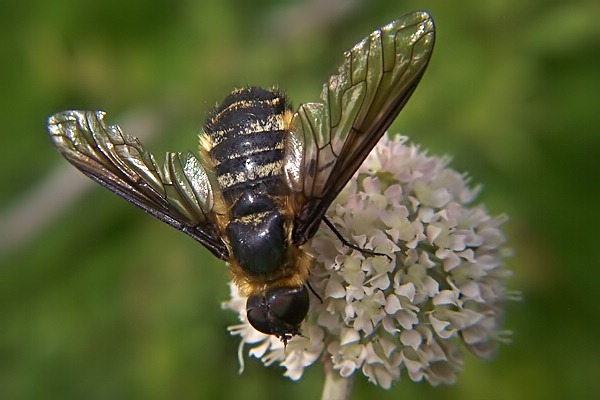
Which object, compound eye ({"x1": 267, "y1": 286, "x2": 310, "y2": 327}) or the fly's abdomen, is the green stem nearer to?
compound eye ({"x1": 267, "y1": 286, "x2": 310, "y2": 327})

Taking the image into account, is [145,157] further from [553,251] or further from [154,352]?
[553,251]

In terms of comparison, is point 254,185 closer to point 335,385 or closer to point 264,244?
point 264,244

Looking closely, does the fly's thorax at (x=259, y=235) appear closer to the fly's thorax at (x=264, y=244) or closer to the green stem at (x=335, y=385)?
the fly's thorax at (x=264, y=244)

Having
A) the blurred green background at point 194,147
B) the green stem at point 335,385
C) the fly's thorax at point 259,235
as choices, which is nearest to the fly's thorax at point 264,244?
the fly's thorax at point 259,235

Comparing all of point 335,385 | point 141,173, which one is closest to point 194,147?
point 141,173

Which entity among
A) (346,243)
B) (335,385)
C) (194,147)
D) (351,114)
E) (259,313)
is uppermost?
(351,114)

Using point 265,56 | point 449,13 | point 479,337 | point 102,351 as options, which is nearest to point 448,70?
point 449,13
